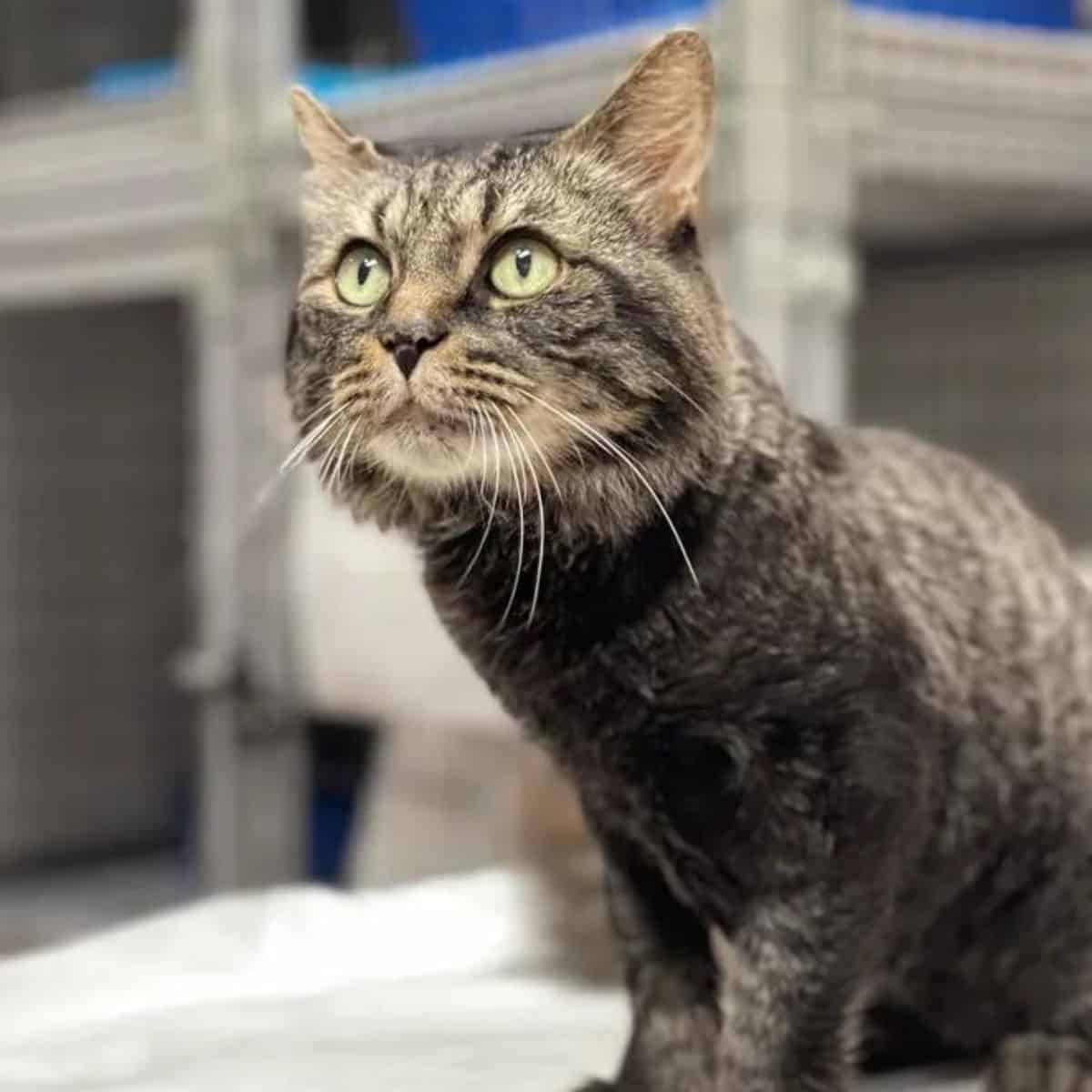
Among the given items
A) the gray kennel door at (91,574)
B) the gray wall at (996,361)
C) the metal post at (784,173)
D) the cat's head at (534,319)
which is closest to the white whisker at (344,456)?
the cat's head at (534,319)

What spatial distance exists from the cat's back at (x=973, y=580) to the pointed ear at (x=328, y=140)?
32 centimetres

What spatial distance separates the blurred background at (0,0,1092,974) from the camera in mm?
1299

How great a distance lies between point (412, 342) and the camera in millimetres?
740

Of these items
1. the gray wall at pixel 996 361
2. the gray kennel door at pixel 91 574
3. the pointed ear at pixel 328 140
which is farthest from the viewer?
the gray kennel door at pixel 91 574

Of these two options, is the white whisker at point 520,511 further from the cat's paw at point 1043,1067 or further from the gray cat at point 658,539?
the cat's paw at point 1043,1067

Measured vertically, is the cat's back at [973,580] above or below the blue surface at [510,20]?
below

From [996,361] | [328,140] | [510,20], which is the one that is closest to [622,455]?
[328,140]

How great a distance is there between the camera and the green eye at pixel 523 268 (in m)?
0.76

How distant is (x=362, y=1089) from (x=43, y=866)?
1.27 m

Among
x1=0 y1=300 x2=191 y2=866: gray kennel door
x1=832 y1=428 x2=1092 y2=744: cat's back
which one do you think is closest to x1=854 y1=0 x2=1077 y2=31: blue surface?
x1=832 y1=428 x2=1092 y2=744: cat's back

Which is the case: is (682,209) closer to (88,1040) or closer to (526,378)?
(526,378)

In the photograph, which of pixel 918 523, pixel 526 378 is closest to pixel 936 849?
pixel 918 523

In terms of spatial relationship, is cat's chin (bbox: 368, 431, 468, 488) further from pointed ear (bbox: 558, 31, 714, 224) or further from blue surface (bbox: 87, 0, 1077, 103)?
blue surface (bbox: 87, 0, 1077, 103)

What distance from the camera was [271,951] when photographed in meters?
1.33
